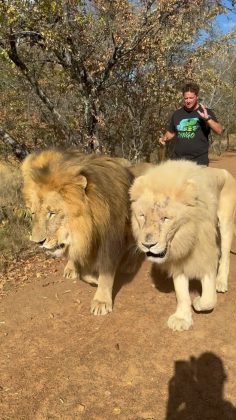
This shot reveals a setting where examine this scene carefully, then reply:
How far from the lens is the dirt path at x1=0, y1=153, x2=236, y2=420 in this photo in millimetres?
3092

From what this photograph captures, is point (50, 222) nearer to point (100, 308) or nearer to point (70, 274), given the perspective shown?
point (100, 308)

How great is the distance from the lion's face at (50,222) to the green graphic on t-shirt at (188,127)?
8.03 ft

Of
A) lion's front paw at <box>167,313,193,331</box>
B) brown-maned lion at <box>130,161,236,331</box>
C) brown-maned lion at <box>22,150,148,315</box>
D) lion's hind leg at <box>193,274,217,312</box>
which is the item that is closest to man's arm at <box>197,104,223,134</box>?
brown-maned lion at <box>130,161,236,331</box>

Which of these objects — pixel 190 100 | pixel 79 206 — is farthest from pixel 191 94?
pixel 79 206

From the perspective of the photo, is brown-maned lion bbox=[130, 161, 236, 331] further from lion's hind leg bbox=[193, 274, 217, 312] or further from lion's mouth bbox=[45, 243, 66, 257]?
lion's mouth bbox=[45, 243, 66, 257]

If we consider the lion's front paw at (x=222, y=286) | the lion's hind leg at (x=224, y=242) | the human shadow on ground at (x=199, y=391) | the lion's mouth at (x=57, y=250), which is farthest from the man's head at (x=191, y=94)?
the human shadow on ground at (x=199, y=391)

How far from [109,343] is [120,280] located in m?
1.43

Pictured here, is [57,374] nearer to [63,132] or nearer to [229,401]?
[229,401]

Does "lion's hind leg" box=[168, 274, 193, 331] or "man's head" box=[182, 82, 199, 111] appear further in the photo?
"man's head" box=[182, 82, 199, 111]

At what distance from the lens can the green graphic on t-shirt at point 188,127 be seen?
5.45 meters

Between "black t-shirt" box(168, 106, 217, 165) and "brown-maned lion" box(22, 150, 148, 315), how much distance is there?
1521mm

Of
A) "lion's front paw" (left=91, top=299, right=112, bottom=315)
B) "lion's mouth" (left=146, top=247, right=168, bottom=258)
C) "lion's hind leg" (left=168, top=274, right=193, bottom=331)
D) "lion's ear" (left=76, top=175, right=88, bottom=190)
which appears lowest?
"lion's front paw" (left=91, top=299, right=112, bottom=315)

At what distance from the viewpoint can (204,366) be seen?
346cm

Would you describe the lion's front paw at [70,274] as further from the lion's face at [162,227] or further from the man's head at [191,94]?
the man's head at [191,94]
